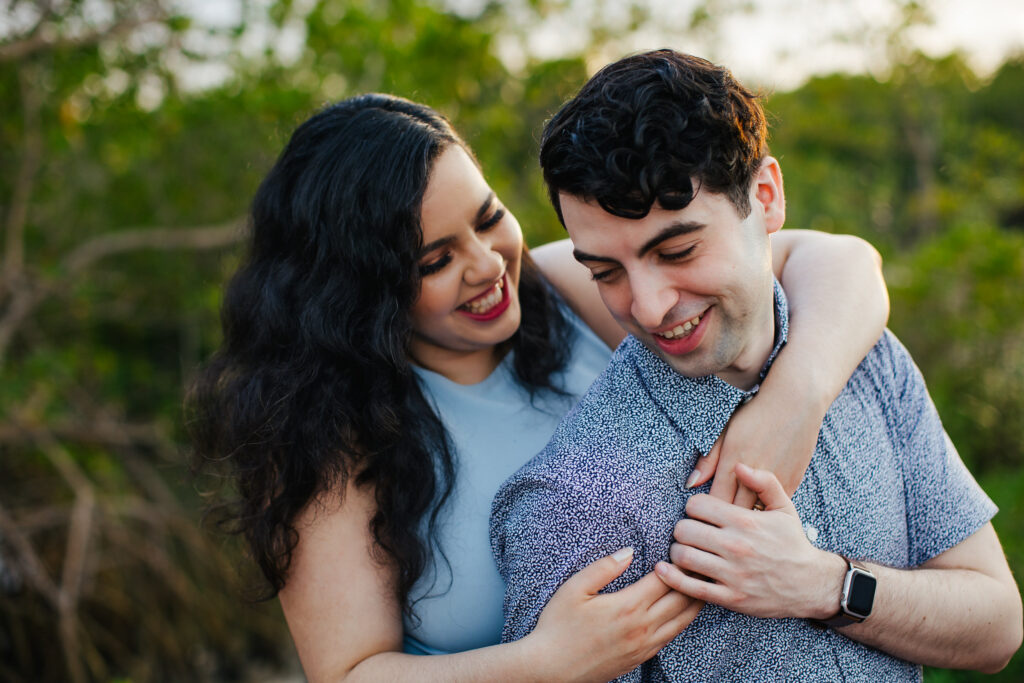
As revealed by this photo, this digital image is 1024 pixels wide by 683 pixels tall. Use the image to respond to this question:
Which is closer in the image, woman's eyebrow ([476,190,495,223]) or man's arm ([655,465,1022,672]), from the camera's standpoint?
man's arm ([655,465,1022,672])

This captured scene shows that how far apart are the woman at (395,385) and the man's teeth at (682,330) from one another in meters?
0.25

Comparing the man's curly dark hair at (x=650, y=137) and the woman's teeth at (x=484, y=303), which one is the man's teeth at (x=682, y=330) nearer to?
the man's curly dark hair at (x=650, y=137)

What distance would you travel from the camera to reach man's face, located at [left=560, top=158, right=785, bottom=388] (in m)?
1.66

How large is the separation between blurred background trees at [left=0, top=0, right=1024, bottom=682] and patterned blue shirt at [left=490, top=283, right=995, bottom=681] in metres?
1.92

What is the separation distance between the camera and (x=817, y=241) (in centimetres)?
242

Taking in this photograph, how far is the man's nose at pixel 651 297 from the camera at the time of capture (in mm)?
1670

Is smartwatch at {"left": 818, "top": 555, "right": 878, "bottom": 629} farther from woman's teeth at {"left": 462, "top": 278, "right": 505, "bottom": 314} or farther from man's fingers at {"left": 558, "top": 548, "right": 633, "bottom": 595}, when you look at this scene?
woman's teeth at {"left": 462, "top": 278, "right": 505, "bottom": 314}

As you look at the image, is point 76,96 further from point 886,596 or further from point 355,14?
point 886,596

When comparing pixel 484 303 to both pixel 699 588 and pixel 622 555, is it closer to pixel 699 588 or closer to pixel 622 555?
pixel 622 555

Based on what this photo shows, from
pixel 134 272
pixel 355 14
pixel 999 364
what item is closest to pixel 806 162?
pixel 999 364

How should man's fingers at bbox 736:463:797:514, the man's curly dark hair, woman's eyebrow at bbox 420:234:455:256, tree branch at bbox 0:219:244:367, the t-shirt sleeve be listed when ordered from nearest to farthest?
the man's curly dark hair, man's fingers at bbox 736:463:797:514, the t-shirt sleeve, woman's eyebrow at bbox 420:234:455:256, tree branch at bbox 0:219:244:367

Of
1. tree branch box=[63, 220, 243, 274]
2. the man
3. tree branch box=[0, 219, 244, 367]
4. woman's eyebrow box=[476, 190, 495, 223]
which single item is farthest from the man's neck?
tree branch box=[63, 220, 243, 274]

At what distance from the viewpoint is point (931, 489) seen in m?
1.91

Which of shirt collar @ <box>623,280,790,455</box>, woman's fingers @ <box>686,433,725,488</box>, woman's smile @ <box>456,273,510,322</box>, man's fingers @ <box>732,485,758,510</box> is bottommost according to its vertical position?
man's fingers @ <box>732,485,758,510</box>
